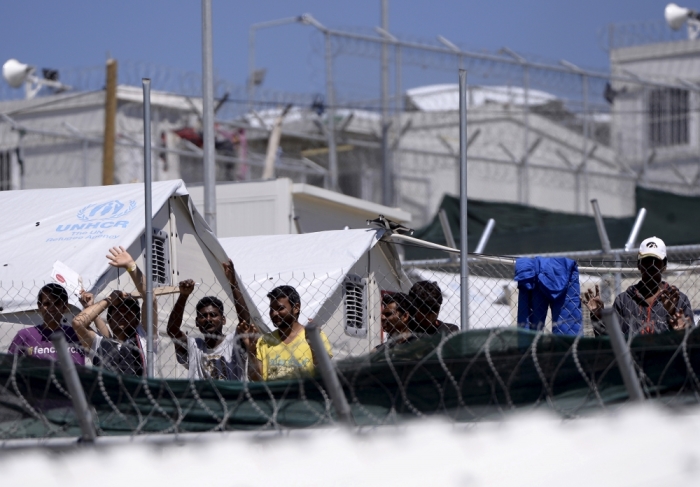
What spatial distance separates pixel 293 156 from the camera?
19.0 metres

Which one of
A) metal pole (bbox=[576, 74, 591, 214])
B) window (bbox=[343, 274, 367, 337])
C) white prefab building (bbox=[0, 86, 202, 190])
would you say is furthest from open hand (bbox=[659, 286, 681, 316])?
metal pole (bbox=[576, 74, 591, 214])

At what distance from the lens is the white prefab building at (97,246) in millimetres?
6195

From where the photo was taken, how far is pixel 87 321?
5539mm

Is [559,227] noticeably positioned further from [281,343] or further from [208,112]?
[281,343]

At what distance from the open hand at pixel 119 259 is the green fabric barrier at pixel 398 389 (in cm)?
157

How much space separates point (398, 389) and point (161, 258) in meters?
3.03

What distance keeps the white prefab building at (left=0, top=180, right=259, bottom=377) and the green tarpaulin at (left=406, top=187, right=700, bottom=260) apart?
14.7ft

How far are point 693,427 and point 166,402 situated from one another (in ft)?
7.14

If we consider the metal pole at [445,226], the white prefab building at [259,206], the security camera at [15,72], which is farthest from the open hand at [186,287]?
the security camera at [15,72]

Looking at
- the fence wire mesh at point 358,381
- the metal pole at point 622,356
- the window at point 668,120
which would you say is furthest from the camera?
the window at point 668,120

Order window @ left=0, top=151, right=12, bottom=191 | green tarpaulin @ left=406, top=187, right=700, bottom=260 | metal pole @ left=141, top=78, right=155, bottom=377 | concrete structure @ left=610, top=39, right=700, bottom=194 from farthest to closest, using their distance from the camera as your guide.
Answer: concrete structure @ left=610, top=39, right=700, bottom=194
window @ left=0, top=151, right=12, bottom=191
green tarpaulin @ left=406, top=187, right=700, bottom=260
metal pole @ left=141, top=78, right=155, bottom=377

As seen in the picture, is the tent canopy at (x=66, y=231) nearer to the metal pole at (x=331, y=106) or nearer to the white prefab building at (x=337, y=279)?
the white prefab building at (x=337, y=279)

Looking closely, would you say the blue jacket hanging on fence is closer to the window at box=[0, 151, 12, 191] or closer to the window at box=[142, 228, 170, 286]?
the window at box=[142, 228, 170, 286]

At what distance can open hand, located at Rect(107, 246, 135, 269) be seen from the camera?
5.95 m
